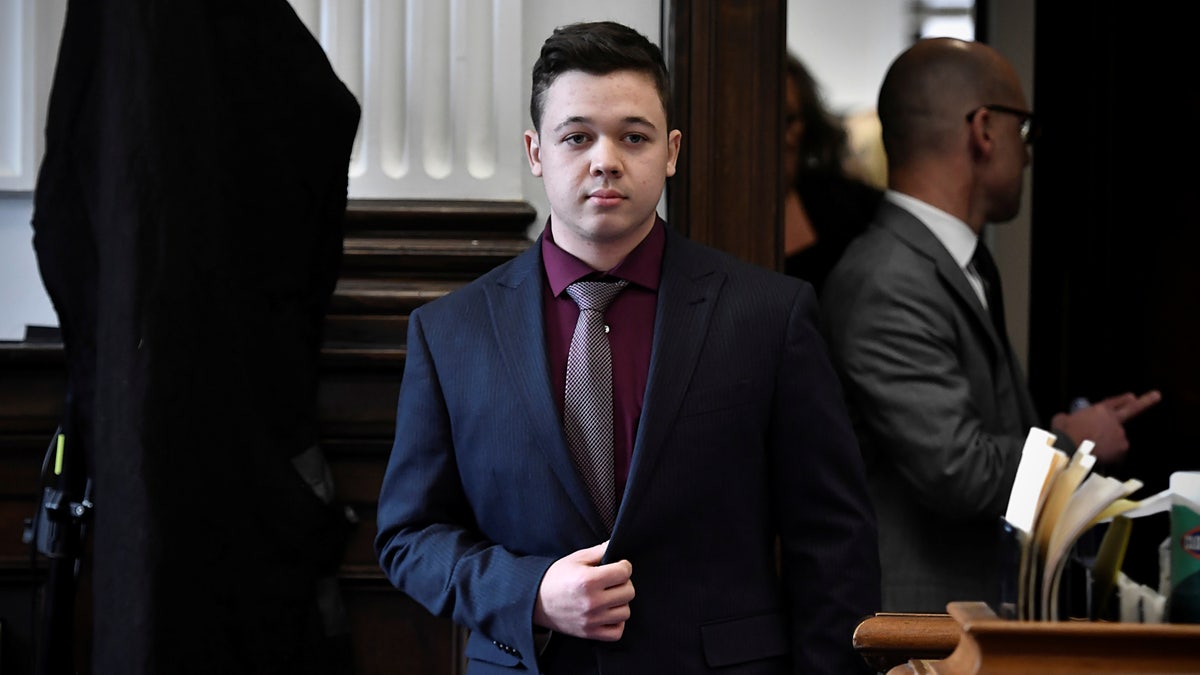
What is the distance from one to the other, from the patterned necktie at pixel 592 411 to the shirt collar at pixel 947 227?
138cm

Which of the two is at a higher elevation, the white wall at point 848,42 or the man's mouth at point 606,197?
the white wall at point 848,42

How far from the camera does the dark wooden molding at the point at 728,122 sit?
275 centimetres

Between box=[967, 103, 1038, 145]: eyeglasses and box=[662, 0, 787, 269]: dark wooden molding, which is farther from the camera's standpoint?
box=[967, 103, 1038, 145]: eyeglasses

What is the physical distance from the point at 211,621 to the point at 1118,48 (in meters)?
3.41

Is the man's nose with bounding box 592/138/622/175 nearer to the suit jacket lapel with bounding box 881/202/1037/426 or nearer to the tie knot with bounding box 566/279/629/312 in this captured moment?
the tie knot with bounding box 566/279/629/312

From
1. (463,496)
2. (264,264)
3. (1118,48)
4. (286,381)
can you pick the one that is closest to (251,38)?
(264,264)

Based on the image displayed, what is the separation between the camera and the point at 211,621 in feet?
6.81

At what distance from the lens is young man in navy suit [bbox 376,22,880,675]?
1.89 meters

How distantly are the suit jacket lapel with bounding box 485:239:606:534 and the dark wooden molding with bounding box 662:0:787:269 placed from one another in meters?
0.74

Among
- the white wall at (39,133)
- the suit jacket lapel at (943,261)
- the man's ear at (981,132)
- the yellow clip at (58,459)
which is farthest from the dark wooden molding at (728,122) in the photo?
the yellow clip at (58,459)

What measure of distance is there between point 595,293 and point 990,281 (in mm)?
1548

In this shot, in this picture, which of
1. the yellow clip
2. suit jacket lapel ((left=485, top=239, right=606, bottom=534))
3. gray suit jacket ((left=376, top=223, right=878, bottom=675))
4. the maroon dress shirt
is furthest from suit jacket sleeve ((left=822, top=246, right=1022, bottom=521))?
the yellow clip

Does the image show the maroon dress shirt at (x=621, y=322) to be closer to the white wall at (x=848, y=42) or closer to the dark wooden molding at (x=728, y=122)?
the dark wooden molding at (x=728, y=122)

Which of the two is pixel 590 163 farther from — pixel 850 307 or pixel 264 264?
pixel 850 307
